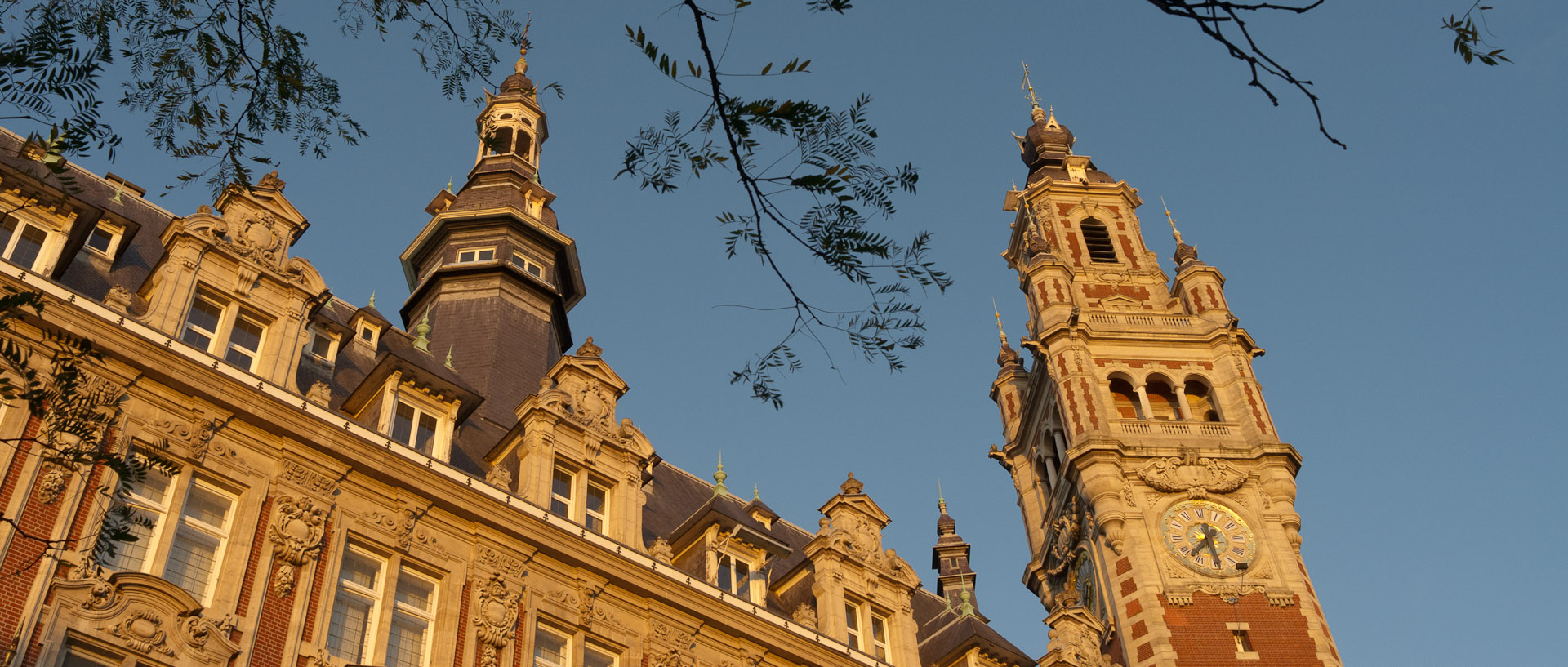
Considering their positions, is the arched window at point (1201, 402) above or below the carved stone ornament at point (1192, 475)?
above

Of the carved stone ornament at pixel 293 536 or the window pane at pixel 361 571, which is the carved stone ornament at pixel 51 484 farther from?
the window pane at pixel 361 571

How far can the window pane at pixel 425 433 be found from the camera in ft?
83.9

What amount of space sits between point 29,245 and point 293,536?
7.05 meters

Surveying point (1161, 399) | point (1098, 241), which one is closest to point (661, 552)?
point (1161, 399)

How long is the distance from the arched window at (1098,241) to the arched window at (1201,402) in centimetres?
718

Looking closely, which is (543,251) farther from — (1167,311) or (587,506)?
(1167,311)

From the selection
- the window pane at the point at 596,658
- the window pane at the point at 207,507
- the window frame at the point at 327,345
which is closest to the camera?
the window pane at the point at 207,507

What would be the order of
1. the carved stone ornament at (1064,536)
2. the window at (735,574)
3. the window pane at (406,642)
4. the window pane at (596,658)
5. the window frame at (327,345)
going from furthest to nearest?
the carved stone ornament at (1064,536) < the window at (735,574) < the window frame at (327,345) < the window pane at (596,658) < the window pane at (406,642)

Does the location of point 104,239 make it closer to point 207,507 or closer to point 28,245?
point 28,245

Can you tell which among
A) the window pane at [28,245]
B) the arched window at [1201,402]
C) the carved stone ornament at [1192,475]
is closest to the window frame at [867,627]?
the carved stone ornament at [1192,475]

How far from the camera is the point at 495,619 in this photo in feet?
75.7

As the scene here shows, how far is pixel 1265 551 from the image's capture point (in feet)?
128

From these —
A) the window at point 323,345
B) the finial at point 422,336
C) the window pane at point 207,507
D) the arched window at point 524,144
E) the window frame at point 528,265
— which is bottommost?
the window pane at point 207,507

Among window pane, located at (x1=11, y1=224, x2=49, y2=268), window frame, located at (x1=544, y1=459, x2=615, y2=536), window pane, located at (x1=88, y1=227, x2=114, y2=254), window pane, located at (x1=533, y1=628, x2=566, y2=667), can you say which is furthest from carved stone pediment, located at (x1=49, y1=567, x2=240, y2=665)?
window pane, located at (x1=88, y1=227, x2=114, y2=254)
